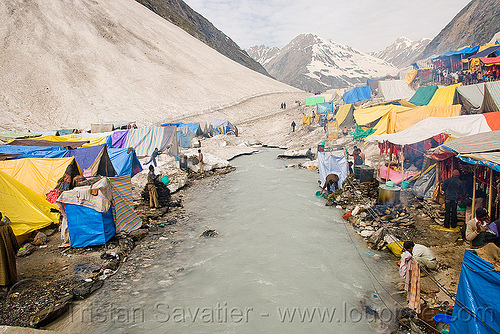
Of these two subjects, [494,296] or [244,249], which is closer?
[494,296]

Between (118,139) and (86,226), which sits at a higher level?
(118,139)

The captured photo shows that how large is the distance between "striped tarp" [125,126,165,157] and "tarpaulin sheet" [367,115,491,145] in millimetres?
11886

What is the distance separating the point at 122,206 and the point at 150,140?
27.8 feet

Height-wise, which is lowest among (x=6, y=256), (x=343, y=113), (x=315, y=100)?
(x=6, y=256)

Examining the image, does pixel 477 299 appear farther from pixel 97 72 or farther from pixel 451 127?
pixel 97 72

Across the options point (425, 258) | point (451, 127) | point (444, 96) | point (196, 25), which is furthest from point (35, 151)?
Result: point (196, 25)

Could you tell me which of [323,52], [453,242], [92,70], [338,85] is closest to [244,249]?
[453,242]

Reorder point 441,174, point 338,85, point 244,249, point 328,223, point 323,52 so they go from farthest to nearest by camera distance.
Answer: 1. point 323,52
2. point 338,85
3. point 328,223
4. point 441,174
5. point 244,249

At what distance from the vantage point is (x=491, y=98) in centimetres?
1247

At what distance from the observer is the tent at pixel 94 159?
11.1m

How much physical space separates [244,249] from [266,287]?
1.95 meters

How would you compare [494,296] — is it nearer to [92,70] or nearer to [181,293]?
[181,293]

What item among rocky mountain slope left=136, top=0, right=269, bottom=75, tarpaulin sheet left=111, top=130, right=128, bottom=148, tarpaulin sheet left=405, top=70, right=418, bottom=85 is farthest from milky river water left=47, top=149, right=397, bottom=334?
rocky mountain slope left=136, top=0, right=269, bottom=75

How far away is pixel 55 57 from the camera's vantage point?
128ft
